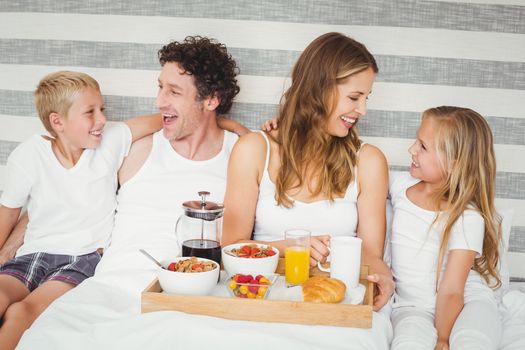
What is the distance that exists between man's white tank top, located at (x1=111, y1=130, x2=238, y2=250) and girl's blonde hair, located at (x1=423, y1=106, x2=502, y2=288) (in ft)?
2.92

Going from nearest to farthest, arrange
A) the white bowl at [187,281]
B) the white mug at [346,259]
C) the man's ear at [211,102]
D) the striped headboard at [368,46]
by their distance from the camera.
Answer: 1. the white bowl at [187,281]
2. the white mug at [346,259]
3. the man's ear at [211,102]
4. the striped headboard at [368,46]

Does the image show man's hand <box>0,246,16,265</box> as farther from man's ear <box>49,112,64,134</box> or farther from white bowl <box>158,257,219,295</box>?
white bowl <box>158,257,219,295</box>

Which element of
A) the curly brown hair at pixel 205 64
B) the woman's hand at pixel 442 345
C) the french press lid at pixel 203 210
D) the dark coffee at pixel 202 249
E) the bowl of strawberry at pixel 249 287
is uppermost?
the curly brown hair at pixel 205 64

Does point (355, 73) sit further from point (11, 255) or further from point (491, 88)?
point (11, 255)

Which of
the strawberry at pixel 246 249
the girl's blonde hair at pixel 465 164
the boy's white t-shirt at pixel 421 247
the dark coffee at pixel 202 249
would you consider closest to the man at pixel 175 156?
the dark coffee at pixel 202 249

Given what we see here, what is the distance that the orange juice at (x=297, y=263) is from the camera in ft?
5.68

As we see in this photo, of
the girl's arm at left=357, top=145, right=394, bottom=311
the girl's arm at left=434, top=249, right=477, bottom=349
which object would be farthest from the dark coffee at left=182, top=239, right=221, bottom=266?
the girl's arm at left=434, top=249, right=477, bottom=349

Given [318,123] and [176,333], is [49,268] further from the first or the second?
[318,123]

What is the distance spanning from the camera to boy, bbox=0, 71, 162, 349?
230 centimetres

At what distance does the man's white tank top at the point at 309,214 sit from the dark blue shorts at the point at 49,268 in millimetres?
735

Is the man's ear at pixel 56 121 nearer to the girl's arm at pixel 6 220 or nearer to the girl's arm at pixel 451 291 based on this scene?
the girl's arm at pixel 6 220

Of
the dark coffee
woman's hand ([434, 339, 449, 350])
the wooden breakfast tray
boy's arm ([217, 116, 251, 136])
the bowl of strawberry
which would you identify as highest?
boy's arm ([217, 116, 251, 136])

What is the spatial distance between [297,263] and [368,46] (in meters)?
1.25

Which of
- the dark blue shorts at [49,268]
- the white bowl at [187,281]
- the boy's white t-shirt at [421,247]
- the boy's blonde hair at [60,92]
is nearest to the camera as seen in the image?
the white bowl at [187,281]
